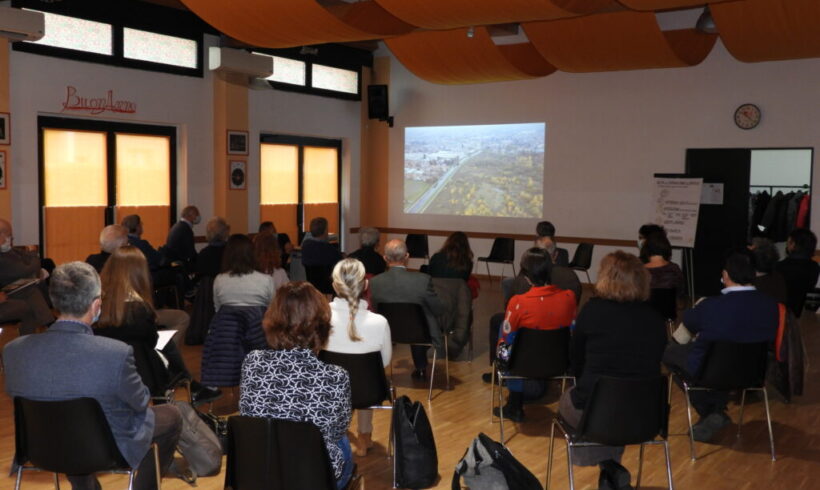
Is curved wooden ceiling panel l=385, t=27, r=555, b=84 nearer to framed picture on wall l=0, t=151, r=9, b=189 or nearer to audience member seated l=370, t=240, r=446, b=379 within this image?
audience member seated l=370, t=240, r=446, b=379

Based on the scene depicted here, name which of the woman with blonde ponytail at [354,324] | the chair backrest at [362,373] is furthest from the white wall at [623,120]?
the chair backrest at [362,373]

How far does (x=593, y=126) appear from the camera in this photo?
12602mm

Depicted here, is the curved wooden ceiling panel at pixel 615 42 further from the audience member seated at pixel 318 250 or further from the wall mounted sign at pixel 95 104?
the wall mounted sign at pixel 95 104

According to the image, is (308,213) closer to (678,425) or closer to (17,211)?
(17,211)

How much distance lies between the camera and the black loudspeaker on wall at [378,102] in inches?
558

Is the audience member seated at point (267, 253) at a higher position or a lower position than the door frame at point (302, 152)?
lower

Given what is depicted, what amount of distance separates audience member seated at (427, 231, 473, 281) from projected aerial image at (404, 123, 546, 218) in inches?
256

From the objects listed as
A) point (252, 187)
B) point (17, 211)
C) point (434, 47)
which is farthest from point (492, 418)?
point (252, 187)

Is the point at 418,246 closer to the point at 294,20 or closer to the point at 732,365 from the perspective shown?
the point at 294,20

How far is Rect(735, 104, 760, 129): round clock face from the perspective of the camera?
11227 mm

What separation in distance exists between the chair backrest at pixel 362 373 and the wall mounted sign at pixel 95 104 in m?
7.05

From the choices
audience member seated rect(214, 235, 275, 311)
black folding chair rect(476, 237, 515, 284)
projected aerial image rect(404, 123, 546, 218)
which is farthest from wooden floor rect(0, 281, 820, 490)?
projected aerial image rect(404, 123, 546, 218)

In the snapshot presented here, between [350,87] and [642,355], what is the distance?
1101 cm

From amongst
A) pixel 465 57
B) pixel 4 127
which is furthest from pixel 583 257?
pixel 4 127
